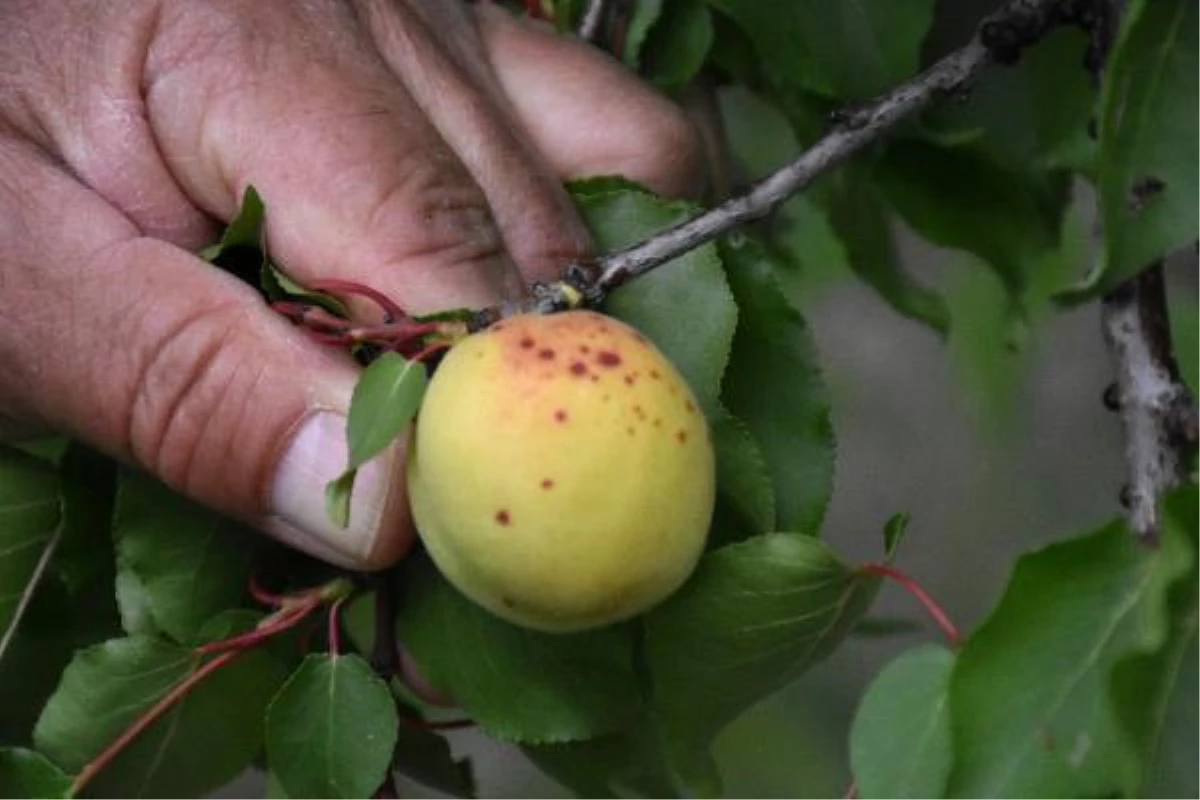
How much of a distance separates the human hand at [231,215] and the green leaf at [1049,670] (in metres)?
0.20

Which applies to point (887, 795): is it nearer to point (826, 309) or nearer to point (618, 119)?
point (618, 119)

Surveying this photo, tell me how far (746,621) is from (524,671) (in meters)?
0.09

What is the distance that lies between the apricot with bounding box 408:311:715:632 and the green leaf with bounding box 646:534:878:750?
0.11ft

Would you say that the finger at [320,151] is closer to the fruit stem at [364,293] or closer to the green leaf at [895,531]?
the fruit stem at [364,293]

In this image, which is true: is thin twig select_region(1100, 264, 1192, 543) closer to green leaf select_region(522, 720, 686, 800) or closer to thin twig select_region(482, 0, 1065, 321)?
thin twig select_region(482, 0, 1065, 321)

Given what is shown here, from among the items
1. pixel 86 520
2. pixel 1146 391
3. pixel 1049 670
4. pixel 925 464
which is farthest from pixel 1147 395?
pixel 925 464

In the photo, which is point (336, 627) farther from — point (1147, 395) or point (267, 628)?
point (1147, 395)

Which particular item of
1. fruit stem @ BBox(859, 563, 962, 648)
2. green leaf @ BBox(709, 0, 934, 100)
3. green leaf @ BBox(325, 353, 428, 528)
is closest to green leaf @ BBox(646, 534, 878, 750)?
fruit stem @ BBox(859, 563, 962, 648)

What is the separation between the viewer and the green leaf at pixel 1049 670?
1.64 ft

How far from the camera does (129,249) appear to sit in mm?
697

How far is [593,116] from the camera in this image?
32.3 inches

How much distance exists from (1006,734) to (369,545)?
225 millimetres

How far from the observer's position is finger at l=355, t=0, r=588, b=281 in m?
0.70

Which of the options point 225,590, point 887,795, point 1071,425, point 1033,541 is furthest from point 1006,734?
point 1071,425
